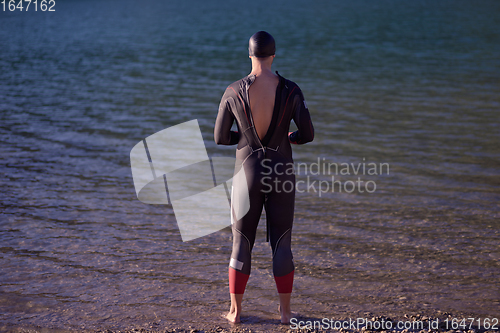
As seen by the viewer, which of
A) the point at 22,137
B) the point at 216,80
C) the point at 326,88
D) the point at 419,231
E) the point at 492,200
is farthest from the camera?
the point at 216,80

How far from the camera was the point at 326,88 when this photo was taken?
19.1 metres

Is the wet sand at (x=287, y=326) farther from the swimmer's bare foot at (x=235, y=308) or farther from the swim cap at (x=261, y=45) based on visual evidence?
the swim cap at (x=261, y=45)

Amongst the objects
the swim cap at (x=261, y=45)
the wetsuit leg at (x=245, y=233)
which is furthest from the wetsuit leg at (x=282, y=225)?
the swim cap at (x=261, y=45)

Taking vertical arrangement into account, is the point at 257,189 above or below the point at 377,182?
above

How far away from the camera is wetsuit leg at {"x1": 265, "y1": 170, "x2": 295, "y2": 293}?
17.0ft

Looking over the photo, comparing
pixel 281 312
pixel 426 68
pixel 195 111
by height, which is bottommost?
pixel 281 312

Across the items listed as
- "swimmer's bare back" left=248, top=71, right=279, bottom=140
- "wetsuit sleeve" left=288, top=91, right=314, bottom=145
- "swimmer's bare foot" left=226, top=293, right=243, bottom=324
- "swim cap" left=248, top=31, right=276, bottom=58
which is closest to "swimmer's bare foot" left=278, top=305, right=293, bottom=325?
"swimmer's bare foot" left=226, top=293, right=243, bottom=324

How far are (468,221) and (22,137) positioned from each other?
34.3ft

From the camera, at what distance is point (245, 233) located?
5281 mm

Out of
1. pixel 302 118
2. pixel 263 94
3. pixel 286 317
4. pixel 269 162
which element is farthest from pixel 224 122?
pixel 286 317

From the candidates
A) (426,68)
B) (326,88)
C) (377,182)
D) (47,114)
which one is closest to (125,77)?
(47,114)

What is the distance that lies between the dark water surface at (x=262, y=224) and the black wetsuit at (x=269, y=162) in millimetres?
670

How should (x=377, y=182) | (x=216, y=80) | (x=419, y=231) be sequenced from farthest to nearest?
(x=216, y=80)
(x=377, y=182)
(x=419, y=231)

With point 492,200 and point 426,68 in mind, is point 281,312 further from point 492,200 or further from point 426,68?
point 426,68
